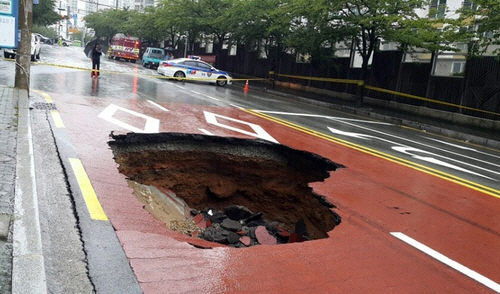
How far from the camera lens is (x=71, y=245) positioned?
3.75 m

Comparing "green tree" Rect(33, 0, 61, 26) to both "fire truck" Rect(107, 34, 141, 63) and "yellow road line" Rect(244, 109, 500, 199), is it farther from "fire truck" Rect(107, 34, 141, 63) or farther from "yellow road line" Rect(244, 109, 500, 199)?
"yellow road line" Rect(244, 109, 500, 199)

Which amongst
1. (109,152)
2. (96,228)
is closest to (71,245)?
(96,228)

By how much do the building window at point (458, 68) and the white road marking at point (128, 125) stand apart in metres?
15.6

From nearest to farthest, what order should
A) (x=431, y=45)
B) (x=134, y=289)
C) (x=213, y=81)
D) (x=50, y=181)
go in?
1. (x=134, y=289)
2. (x=50, y=181)
3. (x=431, y=45)
4. (x=213, y=81)

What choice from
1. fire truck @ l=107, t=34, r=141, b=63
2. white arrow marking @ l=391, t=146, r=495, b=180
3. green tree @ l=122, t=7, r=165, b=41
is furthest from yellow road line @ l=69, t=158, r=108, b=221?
fire truck @ l=107, t=34, r=141, b=63

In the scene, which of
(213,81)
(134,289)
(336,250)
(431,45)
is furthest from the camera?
(213,81)

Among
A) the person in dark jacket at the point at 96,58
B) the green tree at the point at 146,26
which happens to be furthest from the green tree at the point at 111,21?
the person in dark jacket at the point at 96,58

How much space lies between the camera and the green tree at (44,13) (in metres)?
45.7

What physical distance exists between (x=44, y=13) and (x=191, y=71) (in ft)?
88.2

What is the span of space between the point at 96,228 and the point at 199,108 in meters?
10.4

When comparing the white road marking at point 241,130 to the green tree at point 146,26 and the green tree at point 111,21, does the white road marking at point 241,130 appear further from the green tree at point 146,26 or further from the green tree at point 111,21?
the green tree at point 111,21

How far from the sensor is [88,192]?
16.6 ft

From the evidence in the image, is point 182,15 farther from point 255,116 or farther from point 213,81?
point 255,116

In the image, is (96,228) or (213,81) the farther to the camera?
(213,81)
